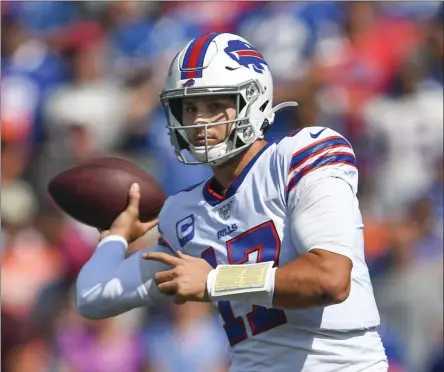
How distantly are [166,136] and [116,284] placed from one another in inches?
107

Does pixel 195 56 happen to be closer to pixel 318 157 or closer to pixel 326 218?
pixel 318 157

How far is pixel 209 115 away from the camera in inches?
106

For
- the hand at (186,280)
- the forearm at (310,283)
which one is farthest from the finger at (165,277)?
the forearm at (310,283)

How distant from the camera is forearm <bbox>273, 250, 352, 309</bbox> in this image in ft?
7.34

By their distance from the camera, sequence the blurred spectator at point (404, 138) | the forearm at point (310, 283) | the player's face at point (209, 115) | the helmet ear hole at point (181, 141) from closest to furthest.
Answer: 1. the forearm at point (310, 283)
2. the player's face at point (209, 115)
3. the helmet ear hole at point (181, 141)
4. the blurred spectator at point (404, 138)

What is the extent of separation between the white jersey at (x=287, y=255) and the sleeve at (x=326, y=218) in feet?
0.08

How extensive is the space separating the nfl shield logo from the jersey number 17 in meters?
0.08

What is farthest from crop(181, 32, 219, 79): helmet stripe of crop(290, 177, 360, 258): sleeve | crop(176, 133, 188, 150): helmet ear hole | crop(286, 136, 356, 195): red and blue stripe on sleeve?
crop(290, 177, 360, 258): sleeve

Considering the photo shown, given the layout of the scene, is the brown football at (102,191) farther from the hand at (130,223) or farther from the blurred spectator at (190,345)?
the blurred spectator at (190,345)

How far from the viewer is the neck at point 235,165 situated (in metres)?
2.74

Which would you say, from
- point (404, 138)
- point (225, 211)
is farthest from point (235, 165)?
point (404, 138)

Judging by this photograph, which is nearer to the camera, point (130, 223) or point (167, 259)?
point (167, 259)

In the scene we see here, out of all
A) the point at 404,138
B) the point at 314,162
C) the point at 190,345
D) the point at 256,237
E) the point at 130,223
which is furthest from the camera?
the point at 404,138

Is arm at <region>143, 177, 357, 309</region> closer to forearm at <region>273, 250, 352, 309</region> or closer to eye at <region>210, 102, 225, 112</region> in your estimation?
forearm at <region>273, 250, 352, 309</region>
